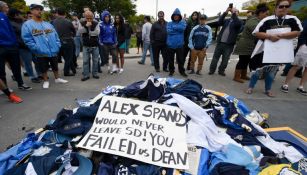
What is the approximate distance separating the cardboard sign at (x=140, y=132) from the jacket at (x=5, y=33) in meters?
3.22

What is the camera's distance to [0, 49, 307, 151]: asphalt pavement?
367 cm

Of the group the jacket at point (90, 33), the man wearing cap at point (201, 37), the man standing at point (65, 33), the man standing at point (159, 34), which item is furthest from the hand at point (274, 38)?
the man standing at point (65, 33)

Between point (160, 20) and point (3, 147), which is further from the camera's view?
point (160, 20)

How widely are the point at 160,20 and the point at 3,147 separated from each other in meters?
5.44

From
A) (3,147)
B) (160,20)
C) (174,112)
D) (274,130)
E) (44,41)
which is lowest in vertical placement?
(3,147)

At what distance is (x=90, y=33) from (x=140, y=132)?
4.30 m

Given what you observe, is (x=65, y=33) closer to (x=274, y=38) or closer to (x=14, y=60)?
(x=14, y=60)

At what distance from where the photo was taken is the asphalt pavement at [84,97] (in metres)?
3.67

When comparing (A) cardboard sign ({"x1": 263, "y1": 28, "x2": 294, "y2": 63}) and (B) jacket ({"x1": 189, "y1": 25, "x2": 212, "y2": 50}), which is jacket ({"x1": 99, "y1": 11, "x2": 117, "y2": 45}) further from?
Result: (A) cardboard sign ({"x1": 263, "y1": 28, "x2": 294, "y2": 63})

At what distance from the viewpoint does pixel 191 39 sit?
6.72 meters

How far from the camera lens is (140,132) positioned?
8.05 feet

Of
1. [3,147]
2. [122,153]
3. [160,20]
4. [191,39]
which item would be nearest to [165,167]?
[122,153]

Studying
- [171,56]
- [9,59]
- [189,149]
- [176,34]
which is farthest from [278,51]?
[9,59]

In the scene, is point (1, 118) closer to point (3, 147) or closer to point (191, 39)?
point (3, 147)
